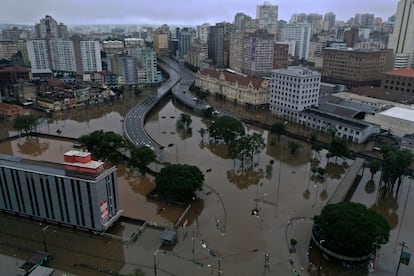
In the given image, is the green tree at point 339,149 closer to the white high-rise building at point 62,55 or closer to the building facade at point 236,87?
the building facade at point 236,87

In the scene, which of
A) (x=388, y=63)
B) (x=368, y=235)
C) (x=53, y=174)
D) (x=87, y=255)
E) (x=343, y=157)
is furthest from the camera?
(x=388, y=63)

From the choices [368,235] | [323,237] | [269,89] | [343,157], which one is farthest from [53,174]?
[269,89]

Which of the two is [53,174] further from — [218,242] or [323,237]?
[323,237]

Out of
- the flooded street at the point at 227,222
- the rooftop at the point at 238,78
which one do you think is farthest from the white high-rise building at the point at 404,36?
the flooded street at the point at 227,222

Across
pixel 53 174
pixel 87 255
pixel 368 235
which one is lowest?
pixel 87 255

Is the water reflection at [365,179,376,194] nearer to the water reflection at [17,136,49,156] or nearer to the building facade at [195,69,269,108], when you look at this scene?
the building facade at [195,69,269,108]
